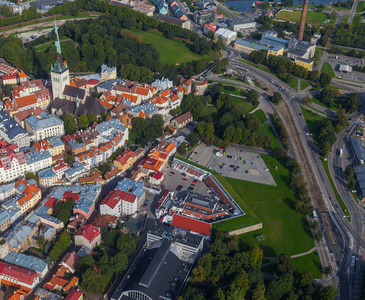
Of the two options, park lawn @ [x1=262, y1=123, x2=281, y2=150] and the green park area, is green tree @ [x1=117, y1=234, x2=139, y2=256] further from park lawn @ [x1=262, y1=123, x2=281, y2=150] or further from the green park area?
the green park area

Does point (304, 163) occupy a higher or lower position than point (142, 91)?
lower

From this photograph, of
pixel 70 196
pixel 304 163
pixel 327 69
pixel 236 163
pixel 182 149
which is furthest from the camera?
pixel 327 69

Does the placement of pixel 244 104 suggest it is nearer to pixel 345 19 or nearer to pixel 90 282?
pixel 90 282

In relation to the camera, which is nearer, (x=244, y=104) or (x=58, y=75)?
(x=58, y=75)

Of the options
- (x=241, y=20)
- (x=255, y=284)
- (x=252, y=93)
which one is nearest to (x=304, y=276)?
(x=255, y=284)

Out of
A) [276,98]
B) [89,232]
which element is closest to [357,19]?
[276,98]

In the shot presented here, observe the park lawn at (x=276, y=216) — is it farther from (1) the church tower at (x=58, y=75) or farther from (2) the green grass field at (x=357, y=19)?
(2) the green grass field at (x=357, y=19)

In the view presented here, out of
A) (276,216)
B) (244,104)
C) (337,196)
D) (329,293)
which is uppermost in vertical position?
(329,293)

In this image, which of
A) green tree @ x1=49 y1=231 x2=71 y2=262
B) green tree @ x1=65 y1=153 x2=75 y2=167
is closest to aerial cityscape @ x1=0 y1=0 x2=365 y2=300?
green tree @ x1=65 y1=153 x2=75 y2=167
